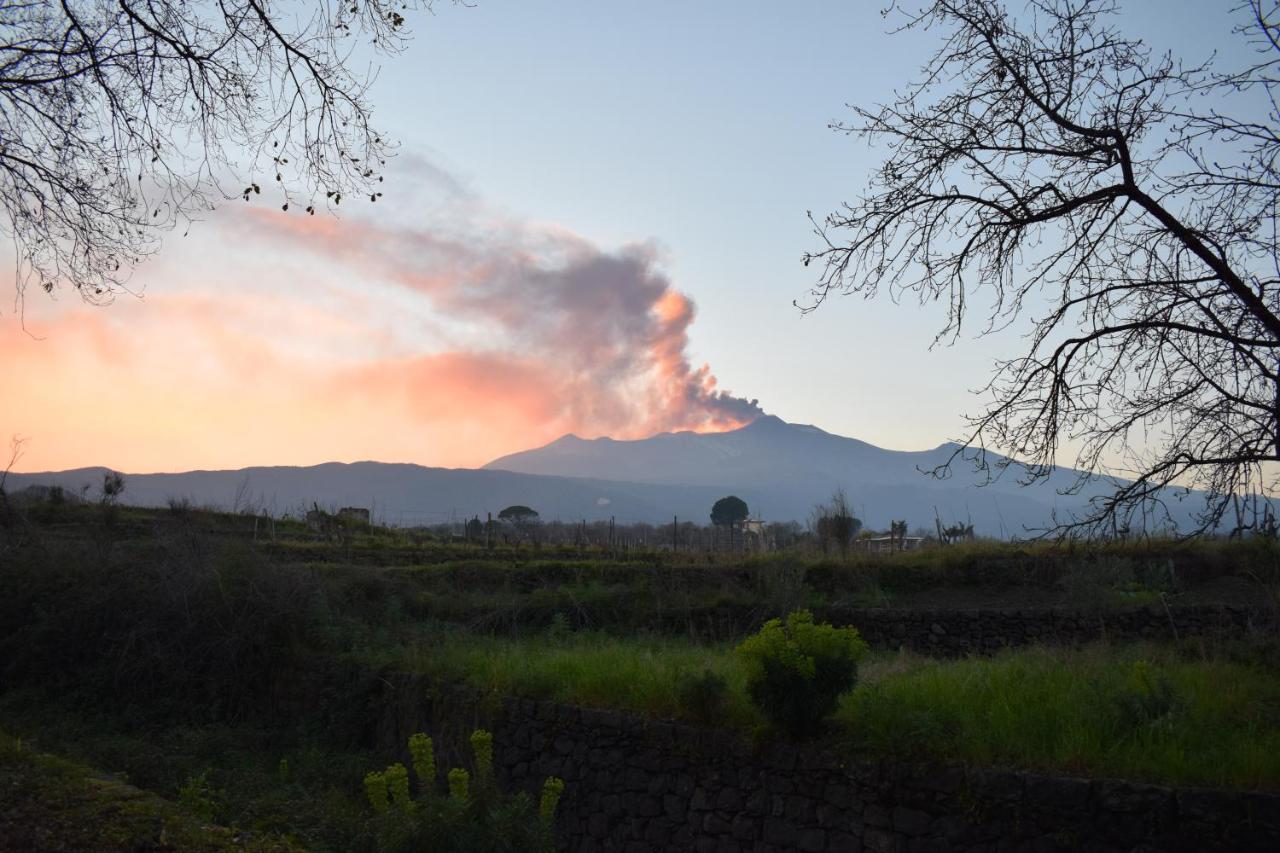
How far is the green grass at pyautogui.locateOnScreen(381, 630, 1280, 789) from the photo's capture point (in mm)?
7805

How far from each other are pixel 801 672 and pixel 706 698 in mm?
1784

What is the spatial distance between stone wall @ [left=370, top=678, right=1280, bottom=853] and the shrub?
8.9 inches

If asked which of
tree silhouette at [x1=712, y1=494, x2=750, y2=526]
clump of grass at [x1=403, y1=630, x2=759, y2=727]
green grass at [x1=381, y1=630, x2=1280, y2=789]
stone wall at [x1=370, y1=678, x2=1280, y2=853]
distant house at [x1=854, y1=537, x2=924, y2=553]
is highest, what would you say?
tree silhouette at [x1=712, y1=494, x2=750, y2=526]

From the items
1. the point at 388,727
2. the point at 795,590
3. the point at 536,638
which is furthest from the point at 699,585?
the point at 388,727

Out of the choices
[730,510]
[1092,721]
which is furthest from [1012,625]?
[730,510]

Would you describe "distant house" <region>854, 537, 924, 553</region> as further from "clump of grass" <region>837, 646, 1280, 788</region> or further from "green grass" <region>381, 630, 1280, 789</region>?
"clump of grass" <region>837, 646, 1280, 788</region>

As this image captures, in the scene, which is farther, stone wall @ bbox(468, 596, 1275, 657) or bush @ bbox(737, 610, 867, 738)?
stone wall @ bbox(468, 596, 1275, 657)

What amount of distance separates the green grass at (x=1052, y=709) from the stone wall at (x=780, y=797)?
0.31 metres

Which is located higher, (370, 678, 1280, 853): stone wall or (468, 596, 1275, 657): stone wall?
(468, 596, 1275, 657): stone wall

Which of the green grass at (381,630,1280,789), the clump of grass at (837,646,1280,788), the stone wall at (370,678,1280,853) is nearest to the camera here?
the stone wall at (370,678,1280,853)

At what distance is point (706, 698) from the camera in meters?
10.6

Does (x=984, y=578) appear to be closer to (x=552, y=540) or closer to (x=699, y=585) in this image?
(x=699, y=585)

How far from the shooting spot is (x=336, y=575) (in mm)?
21406

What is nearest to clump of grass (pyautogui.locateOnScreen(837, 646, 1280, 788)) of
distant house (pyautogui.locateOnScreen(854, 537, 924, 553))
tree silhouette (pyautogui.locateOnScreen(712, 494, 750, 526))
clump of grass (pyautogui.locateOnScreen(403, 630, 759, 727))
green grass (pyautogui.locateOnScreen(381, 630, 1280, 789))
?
green grass (pyautogui.locateOnScreen(381, 630, 1280, 789))
